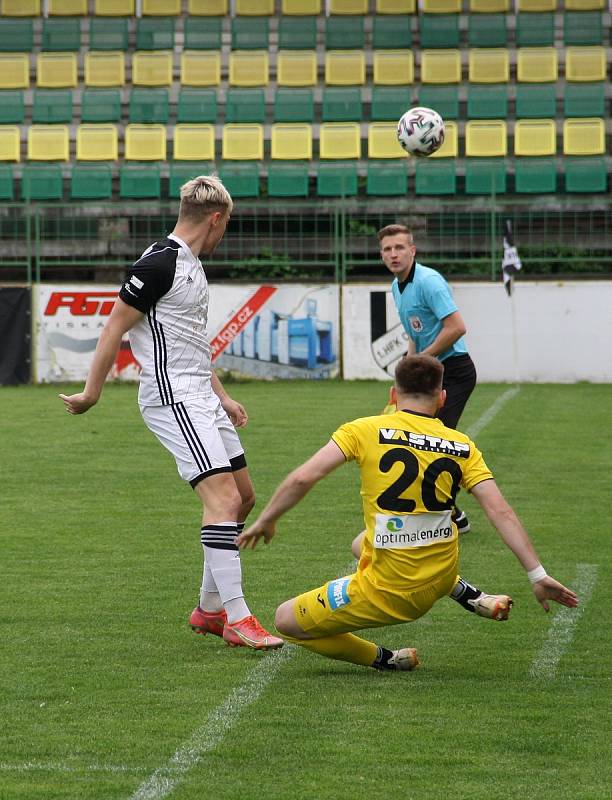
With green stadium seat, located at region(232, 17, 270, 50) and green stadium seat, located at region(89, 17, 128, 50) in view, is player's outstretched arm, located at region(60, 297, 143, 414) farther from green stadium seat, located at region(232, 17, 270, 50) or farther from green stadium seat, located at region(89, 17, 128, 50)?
green stadium seat, located at region(89, 17, 128, 50)

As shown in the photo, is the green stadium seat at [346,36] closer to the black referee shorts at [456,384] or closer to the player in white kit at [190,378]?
the black referee shorts at [456,384]

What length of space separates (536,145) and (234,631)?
19.8 metres

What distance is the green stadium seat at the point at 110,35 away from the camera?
2669 cm

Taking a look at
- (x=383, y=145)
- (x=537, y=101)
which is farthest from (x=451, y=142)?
(x=537, y=101)

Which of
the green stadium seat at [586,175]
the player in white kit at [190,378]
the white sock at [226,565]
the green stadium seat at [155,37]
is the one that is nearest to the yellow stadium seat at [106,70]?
the green stadium seat at [155,37]

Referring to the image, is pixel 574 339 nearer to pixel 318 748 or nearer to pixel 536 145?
pixel 536 145

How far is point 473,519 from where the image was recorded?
9.42 meters

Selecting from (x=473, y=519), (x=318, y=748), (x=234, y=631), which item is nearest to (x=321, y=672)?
(x=234, y=631)

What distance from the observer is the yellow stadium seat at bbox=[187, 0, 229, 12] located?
1072 inches

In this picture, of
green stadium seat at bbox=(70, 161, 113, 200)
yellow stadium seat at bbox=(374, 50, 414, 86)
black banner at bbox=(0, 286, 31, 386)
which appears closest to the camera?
black banner at bbox=(0, 286, 31, 386)

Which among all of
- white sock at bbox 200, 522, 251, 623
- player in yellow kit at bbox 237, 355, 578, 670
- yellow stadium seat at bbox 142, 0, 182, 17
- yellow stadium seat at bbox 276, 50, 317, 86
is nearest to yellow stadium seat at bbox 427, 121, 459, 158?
yellow stadium seat at bbox 276, 50, 317, 86

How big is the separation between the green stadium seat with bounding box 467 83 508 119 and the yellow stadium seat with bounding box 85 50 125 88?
6.91m

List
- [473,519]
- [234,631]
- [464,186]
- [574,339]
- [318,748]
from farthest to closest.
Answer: [464,186] → [574,339] → [473,519] → [234,631] → [318,748]

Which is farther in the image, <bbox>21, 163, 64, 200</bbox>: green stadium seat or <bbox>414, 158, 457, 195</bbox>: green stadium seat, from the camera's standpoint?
<bbox>21, 163, 64, 200</bbox>: green stadium seat
